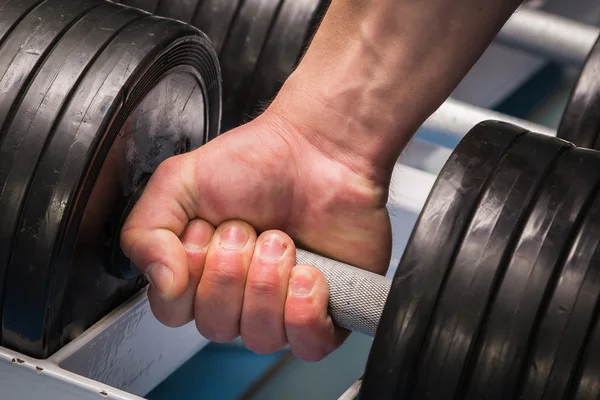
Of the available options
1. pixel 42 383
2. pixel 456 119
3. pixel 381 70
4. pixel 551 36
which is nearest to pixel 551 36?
pixel 551 36

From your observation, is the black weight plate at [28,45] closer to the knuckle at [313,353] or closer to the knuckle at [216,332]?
the knuckle at [216,332]

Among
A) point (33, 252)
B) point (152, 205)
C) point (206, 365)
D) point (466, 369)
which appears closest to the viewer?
point (466, 369)

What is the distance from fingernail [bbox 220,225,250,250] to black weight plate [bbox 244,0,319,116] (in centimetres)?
51

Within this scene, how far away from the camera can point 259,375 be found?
148 centimetres

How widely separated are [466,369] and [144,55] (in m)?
0.50

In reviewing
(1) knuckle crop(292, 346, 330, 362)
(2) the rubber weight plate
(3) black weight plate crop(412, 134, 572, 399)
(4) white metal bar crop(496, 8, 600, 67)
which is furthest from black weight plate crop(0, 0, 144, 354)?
(4) white metal bar crop(496, 8, 600, 67)

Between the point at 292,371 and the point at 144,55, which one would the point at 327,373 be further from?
the point at 144,55

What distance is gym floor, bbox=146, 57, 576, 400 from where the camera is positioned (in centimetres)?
141

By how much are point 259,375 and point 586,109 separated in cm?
63

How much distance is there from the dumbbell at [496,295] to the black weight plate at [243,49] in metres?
0.73

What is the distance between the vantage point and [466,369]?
0.83 metres

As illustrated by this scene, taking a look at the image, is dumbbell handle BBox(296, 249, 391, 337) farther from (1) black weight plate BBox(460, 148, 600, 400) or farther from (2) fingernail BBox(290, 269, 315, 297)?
(1) black weight plate BBox(460, 148, 600, 400)

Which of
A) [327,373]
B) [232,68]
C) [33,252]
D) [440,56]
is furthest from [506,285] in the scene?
[232,68]

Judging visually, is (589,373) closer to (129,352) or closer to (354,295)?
(354,295)
